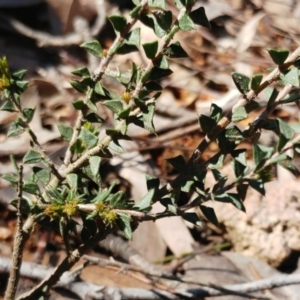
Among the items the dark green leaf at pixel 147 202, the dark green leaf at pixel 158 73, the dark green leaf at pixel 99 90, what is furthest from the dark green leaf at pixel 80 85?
the dark green leaf at pixel 147 202

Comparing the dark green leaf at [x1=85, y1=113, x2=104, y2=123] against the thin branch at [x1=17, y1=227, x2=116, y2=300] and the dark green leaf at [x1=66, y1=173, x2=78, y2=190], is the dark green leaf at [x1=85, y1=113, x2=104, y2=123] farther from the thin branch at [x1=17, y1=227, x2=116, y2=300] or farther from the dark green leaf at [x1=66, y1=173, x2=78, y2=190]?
the thin branch at [x1=17, y1=227, x2=116, y2=300]

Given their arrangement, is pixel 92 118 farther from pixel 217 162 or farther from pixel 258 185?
pixel 258 185

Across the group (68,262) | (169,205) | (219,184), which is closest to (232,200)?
(219,184)

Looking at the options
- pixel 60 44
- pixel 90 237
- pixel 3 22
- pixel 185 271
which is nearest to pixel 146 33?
pixel 60 44

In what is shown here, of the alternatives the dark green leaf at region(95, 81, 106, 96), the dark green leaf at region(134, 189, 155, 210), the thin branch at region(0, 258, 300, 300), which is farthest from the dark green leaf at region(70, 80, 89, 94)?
the thin branch at region(0, 258, 300, 300)

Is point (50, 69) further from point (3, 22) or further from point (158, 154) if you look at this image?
point (158, 154)

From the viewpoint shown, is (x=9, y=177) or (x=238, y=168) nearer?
(x=9, y=177)
